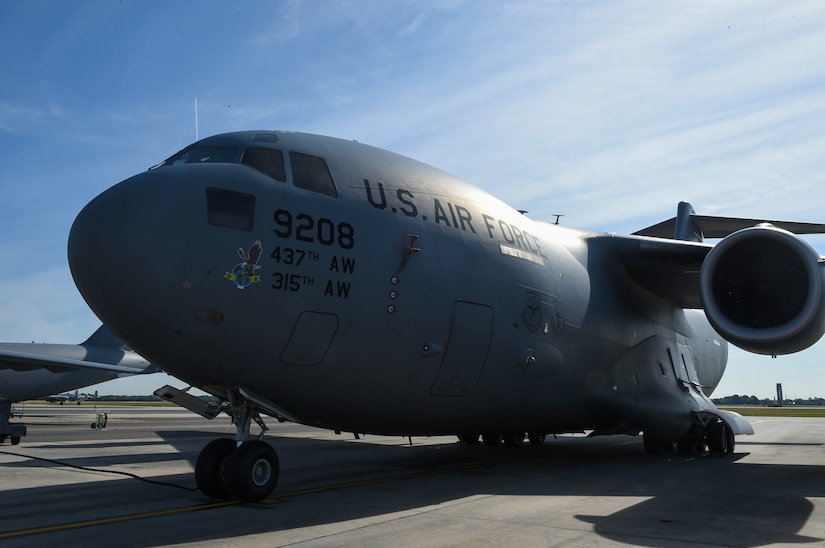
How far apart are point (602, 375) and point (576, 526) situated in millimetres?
5830

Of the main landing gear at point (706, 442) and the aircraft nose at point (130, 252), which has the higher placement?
the aircraft nose at point (130, 252)

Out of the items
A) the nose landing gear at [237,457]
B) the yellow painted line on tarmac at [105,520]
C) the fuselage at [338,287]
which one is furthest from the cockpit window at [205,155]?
the yellow painted line on tarmac at [105,520]

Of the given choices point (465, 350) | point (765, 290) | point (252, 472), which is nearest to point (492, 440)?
point (765, 290)

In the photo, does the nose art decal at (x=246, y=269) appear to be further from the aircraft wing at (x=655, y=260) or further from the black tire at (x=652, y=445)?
the black tire at (x=652, y=445)

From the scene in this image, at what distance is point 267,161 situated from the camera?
25.3 ft

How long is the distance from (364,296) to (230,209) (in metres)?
1.73

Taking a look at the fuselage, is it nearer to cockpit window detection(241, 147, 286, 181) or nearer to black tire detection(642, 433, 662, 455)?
cockpit window detection(241, 147, 286, 181)

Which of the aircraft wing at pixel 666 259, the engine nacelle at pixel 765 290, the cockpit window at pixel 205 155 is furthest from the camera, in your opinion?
the aircraft wing at pixel 666 259

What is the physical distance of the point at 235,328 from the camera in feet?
22.6

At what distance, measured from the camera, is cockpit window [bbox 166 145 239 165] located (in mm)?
7742

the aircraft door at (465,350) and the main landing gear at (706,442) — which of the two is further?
the main landing gear at (706,442)

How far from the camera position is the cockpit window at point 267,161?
7.61 metres

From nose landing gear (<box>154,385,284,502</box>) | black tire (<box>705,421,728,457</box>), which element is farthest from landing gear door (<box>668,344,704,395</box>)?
nose landing gear (<box>154,385,284,502</box>)

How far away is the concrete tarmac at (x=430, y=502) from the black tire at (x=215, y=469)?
16 cm
